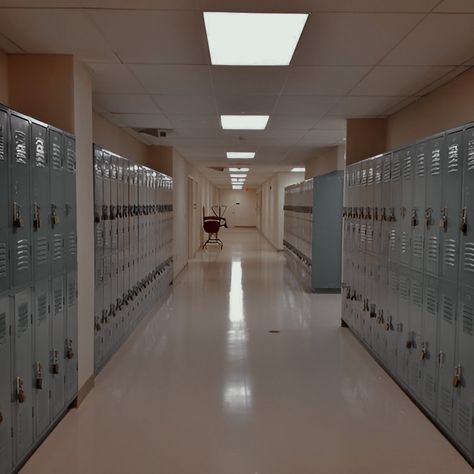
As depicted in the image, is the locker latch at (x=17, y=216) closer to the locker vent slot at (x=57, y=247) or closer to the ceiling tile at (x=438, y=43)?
the locker vent slot at (x=57, y=247)

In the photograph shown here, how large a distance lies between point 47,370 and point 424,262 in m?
2.59

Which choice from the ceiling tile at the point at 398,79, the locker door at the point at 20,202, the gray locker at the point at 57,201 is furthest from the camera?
the ceiling tile at the point at 398,79

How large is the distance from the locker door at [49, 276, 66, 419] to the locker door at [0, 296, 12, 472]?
571mm

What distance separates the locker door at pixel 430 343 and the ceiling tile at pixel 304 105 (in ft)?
7.64

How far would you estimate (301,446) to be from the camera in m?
2.94

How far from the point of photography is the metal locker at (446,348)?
2885mm

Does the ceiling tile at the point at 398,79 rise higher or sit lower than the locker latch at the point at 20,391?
higher

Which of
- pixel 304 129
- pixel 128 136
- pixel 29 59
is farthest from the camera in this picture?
pixel 128 136

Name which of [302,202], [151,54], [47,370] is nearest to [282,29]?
[151,54]

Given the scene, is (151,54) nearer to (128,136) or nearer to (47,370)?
(47,370)

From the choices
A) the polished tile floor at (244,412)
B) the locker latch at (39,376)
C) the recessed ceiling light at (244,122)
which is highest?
the recessed ceiling light at (244,122)

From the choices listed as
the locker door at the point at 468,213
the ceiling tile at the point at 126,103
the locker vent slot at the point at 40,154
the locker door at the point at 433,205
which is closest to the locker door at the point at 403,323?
the locker door at the point at 433,205

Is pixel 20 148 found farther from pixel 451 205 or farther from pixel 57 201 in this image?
pixel 451 205

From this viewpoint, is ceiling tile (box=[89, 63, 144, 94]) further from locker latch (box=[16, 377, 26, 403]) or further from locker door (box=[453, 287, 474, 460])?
locker door (box=[453, 287, 474, 460])
